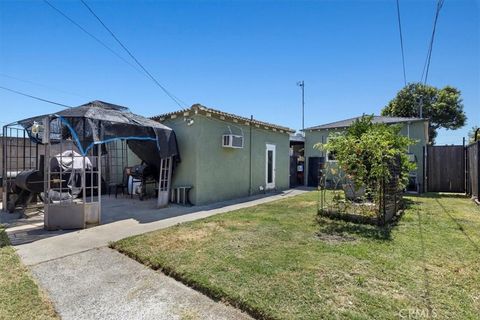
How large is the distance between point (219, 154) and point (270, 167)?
360 centimetres

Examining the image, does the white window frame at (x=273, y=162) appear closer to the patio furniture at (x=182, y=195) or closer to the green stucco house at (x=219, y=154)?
the green stucco house at (x=219, y=154)

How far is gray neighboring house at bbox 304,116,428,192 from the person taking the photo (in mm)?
12289

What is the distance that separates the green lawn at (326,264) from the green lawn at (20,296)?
1.29 m

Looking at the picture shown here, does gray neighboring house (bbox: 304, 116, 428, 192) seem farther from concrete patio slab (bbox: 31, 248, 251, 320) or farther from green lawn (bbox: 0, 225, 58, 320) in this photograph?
green lawn (bbox: 0, 225, 58, 320)

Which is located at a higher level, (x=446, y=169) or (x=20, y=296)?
(x=446, y=169)

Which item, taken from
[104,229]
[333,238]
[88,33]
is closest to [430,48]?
[333,238]

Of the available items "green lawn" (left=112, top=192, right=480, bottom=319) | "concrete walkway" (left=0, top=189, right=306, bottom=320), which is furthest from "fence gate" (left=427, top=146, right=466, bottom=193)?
"concrete walkway" (left=0, top=189, right=306, bottom=320)

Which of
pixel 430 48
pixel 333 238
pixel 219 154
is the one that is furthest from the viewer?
pixel 219 154

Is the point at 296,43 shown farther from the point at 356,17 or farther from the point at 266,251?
the point at 266,251

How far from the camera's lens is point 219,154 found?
9477 mm

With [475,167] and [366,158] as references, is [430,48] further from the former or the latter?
[475,167]

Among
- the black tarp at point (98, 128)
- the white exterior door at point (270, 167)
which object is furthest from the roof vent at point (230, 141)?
the white exterior door at point (270, 167)

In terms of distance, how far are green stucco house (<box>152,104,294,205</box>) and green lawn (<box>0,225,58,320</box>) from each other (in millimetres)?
5303

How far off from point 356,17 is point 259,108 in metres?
9.36
